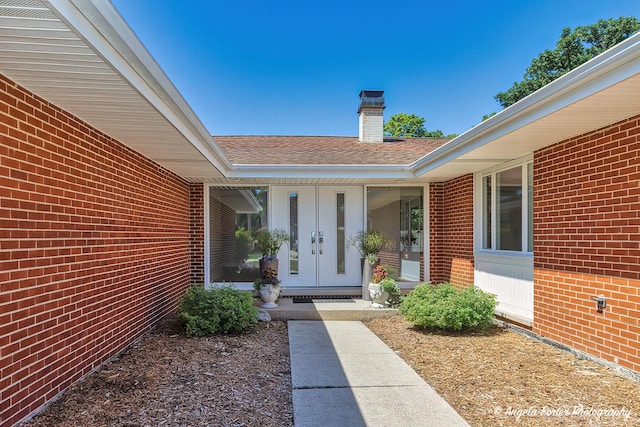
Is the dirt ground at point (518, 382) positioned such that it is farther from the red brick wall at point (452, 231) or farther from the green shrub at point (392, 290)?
the red brick wall at point (452, 231)

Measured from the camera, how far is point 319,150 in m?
8.92

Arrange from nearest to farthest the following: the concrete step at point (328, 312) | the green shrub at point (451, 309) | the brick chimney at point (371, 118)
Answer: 1. the green shrub at point (451, 309)
2. the concrete step at point (328, 312)
3. the brick chimney at point (371, 118)

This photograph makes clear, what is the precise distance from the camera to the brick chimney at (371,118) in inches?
407

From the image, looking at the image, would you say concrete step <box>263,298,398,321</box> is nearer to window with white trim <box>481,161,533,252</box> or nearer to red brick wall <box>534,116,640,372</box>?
window with white trim <box>481,161,533,252</box>

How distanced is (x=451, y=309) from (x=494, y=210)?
6.96ft

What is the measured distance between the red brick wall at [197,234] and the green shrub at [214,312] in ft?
7.47

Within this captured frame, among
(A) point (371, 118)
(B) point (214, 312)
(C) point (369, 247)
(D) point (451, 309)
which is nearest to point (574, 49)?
(A) point (371, 118)

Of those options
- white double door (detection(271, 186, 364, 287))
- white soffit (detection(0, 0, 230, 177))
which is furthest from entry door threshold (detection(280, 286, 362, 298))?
white soffit (detection(0, 0, 230, 177))

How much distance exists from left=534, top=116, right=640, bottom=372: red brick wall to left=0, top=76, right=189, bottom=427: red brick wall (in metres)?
5.27

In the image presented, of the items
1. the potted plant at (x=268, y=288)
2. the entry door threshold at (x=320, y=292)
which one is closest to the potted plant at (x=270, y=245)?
the potted plant at (x=268, y=288)

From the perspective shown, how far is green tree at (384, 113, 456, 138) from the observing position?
99.2 ft

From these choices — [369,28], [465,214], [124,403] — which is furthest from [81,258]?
[369,28]

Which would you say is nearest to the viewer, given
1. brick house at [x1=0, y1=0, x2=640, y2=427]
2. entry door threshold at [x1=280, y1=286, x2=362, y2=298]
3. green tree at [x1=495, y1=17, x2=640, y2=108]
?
brick house at [x1=0, y1=0, x2=640, y2=427]

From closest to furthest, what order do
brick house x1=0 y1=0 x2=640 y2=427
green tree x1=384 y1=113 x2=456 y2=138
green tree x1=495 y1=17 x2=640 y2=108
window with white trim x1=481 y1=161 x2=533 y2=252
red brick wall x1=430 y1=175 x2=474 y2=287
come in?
brick house x1=0 y1=0 x2=640 y2=427, window with white trim x1=481 y1=161 x2=533 y2=252, red brick wall x1=430 y1=175 x2=474 y2=287, green tree x1=495 y1=17 x2=640 y2=108, green tree x1=384 y1=113 x2=456 y2=138
